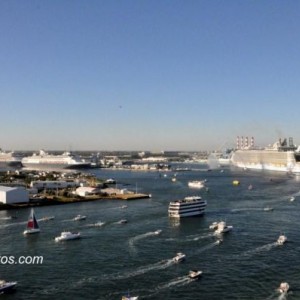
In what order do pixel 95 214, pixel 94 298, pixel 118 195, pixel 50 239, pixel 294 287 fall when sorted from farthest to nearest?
pixel 118 195, pixel 95 214, pixel 50 239, pixel 294 287, pixel 94 298

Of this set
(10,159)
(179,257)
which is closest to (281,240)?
(179,257)

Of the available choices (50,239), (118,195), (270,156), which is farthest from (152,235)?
(270,156)

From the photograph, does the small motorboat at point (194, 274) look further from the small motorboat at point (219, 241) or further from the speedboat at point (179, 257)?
the small motorboat at point (219, 241)

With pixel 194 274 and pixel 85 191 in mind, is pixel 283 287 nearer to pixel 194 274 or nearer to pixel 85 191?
pixel 194 274

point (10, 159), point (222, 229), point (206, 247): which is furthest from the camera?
point (10, 159)

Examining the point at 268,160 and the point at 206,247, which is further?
the point at 268,160

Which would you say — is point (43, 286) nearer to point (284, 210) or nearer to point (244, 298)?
point (244, 298)

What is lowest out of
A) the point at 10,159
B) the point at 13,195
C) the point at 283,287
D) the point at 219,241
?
the point at 283,287
